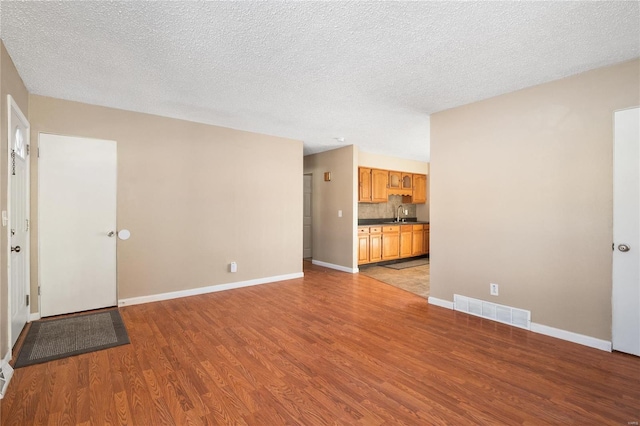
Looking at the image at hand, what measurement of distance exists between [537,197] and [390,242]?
3.92 meters

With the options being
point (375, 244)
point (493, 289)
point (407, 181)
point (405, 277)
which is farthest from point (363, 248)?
point (493, 289)

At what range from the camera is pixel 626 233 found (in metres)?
2.64

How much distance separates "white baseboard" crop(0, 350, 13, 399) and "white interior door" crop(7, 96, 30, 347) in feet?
0.95

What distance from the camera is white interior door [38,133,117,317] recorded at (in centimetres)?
348

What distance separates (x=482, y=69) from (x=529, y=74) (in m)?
0.49

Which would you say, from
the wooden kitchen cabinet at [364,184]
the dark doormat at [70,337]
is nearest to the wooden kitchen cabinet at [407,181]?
the wooden kitchen cabinet at [364,184]

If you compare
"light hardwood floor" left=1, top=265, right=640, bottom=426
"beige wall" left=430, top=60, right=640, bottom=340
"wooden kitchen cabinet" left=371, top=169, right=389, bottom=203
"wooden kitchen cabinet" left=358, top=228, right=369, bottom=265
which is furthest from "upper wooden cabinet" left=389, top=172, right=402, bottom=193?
"light hardwood floor" left=1, top=265, right=640, bottom=426

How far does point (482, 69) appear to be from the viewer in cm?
278

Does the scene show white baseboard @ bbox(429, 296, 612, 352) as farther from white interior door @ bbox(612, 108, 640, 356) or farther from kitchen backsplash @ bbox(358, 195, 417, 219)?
kitchen backsplash @ bbox(358, 195, 417, 219)

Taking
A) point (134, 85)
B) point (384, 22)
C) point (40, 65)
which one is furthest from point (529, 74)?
point (40, 65)

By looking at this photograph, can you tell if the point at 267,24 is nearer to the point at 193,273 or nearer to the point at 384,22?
the point at 384,22

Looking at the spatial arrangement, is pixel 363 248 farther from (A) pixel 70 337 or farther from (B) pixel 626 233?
(A) pixel 70 337

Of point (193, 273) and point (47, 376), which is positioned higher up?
point (193, 273)

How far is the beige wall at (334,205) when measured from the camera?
6.00m
